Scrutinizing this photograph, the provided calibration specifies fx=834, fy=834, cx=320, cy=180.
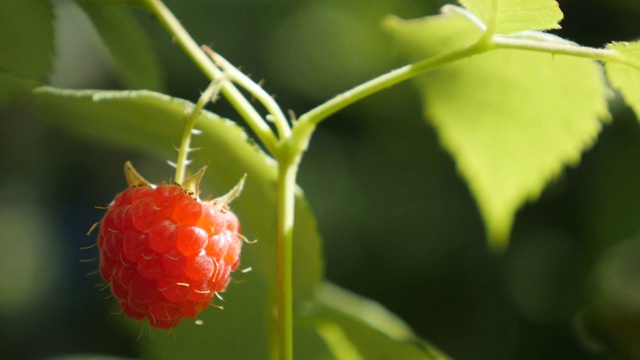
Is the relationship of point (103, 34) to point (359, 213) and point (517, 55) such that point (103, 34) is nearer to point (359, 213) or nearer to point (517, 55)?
point (517, 55)

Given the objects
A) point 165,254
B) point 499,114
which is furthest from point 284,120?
point 499,114

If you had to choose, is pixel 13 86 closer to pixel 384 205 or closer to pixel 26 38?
pixel 26 38

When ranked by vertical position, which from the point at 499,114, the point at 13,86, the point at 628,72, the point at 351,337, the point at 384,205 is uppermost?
the point at 13,86

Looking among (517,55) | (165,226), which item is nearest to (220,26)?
(517,55)

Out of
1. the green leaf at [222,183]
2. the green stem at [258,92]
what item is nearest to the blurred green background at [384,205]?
the green leaf at [222,183]

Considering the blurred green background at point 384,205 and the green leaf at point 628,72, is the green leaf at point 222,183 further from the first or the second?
the blurred green background at point 384,205

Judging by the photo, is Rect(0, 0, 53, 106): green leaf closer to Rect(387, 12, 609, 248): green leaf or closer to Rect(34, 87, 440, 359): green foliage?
Rect(34, 87, 440, 359): green foliage
